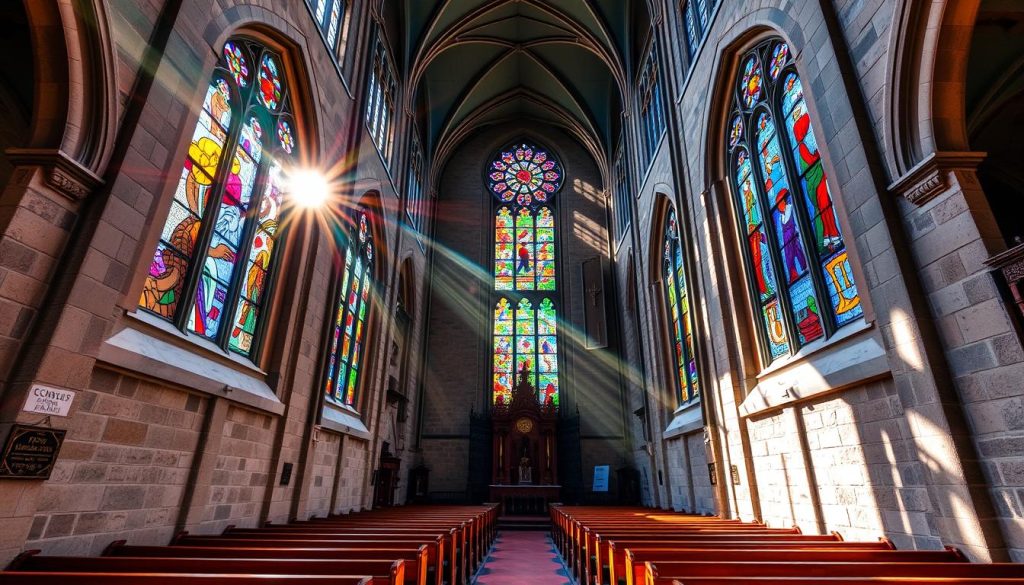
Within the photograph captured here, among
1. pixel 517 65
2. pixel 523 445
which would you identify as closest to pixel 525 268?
pixel 523 445

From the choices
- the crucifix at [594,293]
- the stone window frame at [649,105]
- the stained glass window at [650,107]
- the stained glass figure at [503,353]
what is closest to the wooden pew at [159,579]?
the stone window frame at [649,105]

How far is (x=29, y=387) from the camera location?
11.1 ft

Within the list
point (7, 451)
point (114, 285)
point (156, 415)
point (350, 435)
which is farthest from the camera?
point (350, 435)

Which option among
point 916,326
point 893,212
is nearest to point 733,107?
point 893,212

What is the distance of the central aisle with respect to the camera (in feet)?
20.2

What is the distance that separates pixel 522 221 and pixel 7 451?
1717cm

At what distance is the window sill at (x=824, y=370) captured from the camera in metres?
4.63

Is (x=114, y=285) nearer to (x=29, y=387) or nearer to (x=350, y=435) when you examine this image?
(x=29, y=387)

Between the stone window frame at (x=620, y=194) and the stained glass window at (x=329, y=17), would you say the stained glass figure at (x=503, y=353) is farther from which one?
the stained glass window at (x=329, y=17)

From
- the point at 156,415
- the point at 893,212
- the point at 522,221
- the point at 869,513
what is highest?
the point at 522,221

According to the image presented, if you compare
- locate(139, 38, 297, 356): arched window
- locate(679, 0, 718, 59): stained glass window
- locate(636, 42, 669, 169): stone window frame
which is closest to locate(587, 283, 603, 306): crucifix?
locate(636, 42, 669, 169): stone window frame

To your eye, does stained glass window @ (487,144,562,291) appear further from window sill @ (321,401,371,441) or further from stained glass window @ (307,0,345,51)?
stained glass window @ (307,0,345,51)

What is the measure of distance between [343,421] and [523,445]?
Result: 7.64m

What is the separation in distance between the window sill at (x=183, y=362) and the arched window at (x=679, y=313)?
7.88 meters
